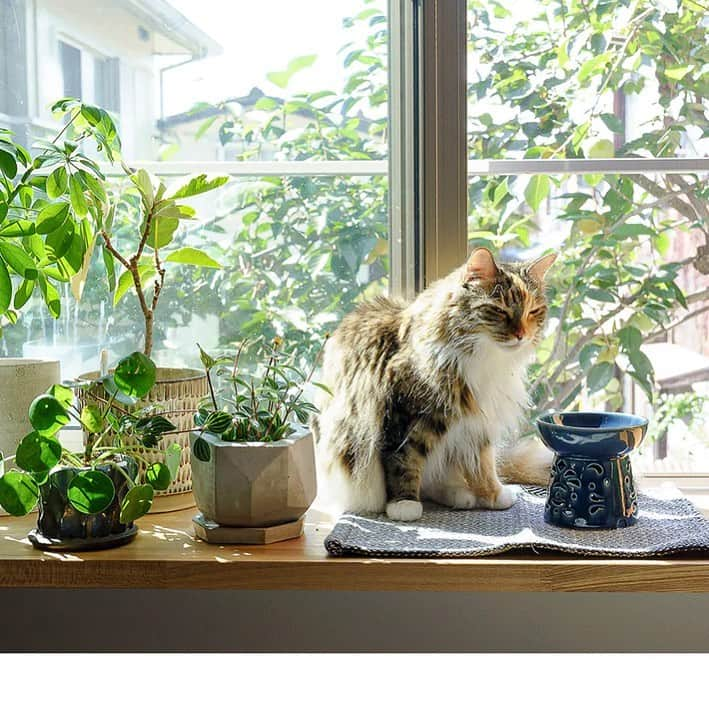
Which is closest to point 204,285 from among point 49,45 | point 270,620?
point 49,45

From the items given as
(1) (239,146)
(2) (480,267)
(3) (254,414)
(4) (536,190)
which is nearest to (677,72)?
(4) (536,190)

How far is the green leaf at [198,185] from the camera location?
139cm

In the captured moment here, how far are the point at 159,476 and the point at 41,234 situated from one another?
0.36 metres

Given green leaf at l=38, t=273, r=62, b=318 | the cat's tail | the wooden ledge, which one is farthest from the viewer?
the cat's tail

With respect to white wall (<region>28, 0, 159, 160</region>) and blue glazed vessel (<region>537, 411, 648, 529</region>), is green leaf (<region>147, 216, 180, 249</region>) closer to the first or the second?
white wall (<region>28, 0, 159, 160</region>)

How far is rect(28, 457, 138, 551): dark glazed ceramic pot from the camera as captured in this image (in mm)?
1226

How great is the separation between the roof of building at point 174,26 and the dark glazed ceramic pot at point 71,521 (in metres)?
0.73

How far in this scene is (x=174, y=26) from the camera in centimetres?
159

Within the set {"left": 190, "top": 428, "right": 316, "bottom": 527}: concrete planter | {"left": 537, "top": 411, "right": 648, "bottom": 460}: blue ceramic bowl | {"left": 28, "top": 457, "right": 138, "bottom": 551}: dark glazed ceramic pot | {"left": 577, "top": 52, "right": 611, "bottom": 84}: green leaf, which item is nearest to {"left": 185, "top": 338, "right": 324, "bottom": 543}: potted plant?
{"left": 190, "top": 428, "right": 316, "bottom": 527}: concrete planter

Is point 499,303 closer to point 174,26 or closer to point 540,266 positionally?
point 540,266

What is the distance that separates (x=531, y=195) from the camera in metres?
1.71

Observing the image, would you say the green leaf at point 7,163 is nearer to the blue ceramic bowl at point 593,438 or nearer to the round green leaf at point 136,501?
the round green leaf at point 136,501

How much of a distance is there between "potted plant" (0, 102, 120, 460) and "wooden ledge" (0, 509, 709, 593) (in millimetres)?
270

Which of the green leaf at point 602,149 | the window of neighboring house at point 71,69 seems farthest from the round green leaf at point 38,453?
the green leaf at point 602,149
